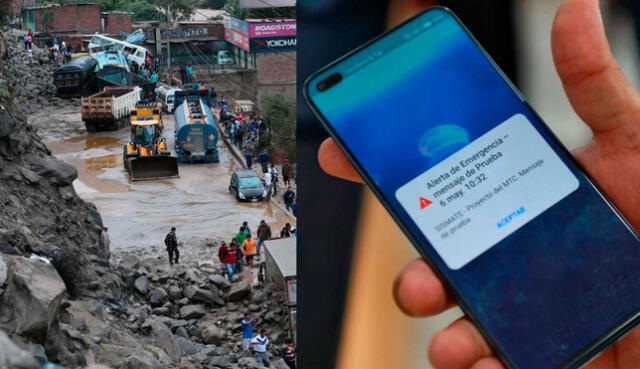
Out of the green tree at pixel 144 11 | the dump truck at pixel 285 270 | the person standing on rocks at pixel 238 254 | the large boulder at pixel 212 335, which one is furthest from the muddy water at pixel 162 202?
the green tree at pixel 144 11

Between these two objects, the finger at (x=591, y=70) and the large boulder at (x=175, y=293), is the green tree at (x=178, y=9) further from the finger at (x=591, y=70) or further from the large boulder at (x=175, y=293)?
the finger at (x=591, y=70)

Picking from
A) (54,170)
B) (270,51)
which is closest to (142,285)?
(54,170)

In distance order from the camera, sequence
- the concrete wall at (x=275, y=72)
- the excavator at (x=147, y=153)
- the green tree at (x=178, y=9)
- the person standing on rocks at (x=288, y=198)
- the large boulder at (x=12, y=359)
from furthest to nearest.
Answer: the green tree at (x=178, y=9)
the concrete wall at (x=275, y=72)
the excavator at (x=147, y=153)
the person standing on rocks at (x=288, y=198)
the large boulder at (x=12, y=359)

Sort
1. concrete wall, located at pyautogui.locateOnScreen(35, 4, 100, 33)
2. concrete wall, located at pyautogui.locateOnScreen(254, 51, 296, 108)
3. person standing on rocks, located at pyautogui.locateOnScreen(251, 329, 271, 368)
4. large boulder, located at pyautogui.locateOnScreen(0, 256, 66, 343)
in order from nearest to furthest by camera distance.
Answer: large boulder, located at pyautogui.locateOnScreen(0, 256, 66, 343) < person standing on rocks, located at pyautogui.locateOnScreen(251, 329, 271, 368) < concrete wall, located at pyautogui.locateOnScreen(254, 51, 296, 108) < concrete wall, located at pyautogui.locateOnScreen(35, 4, 100, 33)

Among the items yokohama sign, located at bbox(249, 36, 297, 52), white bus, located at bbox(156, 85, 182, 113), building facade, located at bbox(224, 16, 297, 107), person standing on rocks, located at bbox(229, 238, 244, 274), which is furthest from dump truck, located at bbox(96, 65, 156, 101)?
person standing on rocks, located at bbox(229, 238, 244, 274)

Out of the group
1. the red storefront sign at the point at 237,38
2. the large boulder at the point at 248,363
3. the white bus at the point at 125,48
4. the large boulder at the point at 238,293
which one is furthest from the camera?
the white bus at the point at 125,48

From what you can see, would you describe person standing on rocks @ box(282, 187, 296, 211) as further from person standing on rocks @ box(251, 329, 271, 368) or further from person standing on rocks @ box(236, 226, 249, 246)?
person standing on rocks @ box(251, 329, 271, 368)

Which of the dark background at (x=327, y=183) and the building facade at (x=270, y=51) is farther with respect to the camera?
the building facade at (x=270, y=51)
